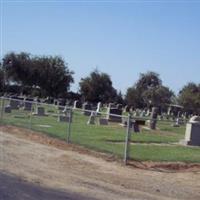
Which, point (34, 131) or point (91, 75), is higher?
point (91, 75)

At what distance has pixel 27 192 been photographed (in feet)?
32.8

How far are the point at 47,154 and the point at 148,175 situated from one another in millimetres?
4017

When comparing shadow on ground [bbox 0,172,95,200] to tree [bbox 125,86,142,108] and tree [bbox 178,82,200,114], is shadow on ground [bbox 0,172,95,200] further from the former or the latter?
tree [bbox 125,86,142,108]

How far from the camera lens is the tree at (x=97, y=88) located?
105625 mm

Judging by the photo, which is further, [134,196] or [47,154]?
[47,154]

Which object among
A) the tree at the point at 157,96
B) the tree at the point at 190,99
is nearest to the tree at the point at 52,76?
the tree at the point at 157,96

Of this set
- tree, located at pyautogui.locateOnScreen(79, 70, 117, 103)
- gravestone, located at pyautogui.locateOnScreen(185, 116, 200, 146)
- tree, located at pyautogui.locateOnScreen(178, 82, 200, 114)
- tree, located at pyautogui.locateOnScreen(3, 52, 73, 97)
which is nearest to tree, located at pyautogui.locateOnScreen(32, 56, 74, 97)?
tree, located at pyautogui.locateOnScreen(3, 52, 73, 97)

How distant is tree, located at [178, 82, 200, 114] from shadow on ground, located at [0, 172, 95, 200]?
8734cm

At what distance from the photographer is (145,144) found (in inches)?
928

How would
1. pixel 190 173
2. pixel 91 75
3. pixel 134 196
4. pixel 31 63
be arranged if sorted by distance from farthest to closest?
1. pixel 91 75
2. pixel 31 63
3. pixel 190 173
4. pixel 134 196

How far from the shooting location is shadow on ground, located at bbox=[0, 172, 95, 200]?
9.46 metres

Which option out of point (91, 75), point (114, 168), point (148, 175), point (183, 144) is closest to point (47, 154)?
point (114, 168)

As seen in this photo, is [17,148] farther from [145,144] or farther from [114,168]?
[145,144]

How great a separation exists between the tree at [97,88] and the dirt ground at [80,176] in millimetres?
85261
